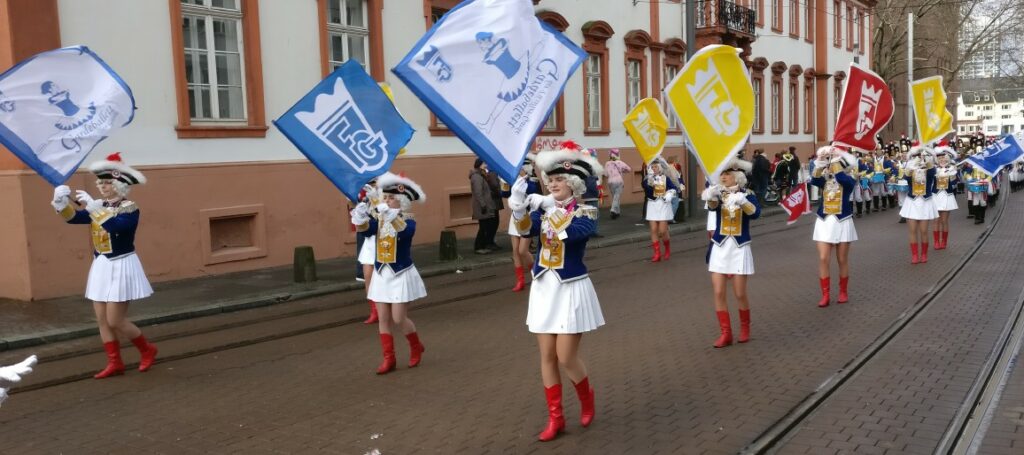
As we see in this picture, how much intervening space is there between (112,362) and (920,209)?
1246 centimetres

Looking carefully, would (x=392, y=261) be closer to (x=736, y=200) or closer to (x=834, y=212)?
(x=736, y=200)

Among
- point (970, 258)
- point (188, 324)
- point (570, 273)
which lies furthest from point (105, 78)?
point (970, 258)

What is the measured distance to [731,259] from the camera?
820 cm

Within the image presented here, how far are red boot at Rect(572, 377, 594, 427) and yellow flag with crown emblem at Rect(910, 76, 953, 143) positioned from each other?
1060cm

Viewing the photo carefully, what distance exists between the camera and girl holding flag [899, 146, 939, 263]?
14.0m

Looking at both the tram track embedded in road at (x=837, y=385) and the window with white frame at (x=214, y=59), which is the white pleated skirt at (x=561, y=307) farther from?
the window with white frame at (x=214, y=59)

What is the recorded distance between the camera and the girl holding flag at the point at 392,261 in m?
7.33

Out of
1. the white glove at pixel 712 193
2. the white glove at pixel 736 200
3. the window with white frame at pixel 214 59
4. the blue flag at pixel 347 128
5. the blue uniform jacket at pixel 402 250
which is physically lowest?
the blue uniform jacket at pixel 402 250

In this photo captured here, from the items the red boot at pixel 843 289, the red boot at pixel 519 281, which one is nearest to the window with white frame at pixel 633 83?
the red boot at pixel 519 281

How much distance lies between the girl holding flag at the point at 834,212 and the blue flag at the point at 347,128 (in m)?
5.77

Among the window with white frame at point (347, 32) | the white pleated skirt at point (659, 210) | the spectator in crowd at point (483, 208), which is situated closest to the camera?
the white pleated skirt at point (659, 210)

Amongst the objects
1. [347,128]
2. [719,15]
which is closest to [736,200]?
[347,128]

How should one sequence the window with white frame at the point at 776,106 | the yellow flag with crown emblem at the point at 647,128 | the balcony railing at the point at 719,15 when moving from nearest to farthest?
the yellow flag with crown emblem at the point at 647,128 < the balcony railing at the point at 719,15 < the window with white frame at the point at 776,106

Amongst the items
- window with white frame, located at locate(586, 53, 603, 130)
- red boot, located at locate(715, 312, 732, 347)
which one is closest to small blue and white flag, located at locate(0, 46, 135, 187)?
red boot, located at locate(715, 312, 732, 347)
